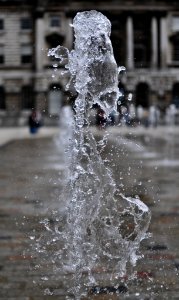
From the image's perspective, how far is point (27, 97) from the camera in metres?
65.7

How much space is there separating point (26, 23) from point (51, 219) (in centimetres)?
5586

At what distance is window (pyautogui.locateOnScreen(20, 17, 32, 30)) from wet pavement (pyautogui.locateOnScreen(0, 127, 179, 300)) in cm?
4331

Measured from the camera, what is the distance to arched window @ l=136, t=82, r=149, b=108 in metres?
64.1

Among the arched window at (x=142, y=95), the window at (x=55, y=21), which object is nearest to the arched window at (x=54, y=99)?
the window at (x=55, y=21)

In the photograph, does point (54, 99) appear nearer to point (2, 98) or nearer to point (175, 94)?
point (2, 98)

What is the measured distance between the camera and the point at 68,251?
28.1 ft

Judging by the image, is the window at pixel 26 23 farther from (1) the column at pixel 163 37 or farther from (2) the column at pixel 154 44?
(1) the column at pixel 163 37

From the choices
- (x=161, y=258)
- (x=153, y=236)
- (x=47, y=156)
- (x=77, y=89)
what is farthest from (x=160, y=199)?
(x=47, y=156)

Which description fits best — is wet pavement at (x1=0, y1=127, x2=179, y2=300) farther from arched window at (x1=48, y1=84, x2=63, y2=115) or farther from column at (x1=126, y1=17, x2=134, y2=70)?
column at (x1=126, y1=17, x2=134, y2=70)

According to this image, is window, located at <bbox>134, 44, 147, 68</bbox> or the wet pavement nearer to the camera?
the wet pavement

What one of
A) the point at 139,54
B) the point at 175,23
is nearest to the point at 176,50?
the point at 175,23

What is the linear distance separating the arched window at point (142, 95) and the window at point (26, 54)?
1029 cm

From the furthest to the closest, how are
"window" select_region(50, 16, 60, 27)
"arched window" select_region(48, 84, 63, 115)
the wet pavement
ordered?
"window" select_region(50, 16, 60, 27), "arched window" select_region(48, 84, 63, 115), the wet pavement

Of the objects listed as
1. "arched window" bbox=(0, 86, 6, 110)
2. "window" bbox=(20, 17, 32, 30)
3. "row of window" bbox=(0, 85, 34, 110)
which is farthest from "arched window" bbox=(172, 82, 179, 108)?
"arched window" bbox=(0, 86, 6, 110)
